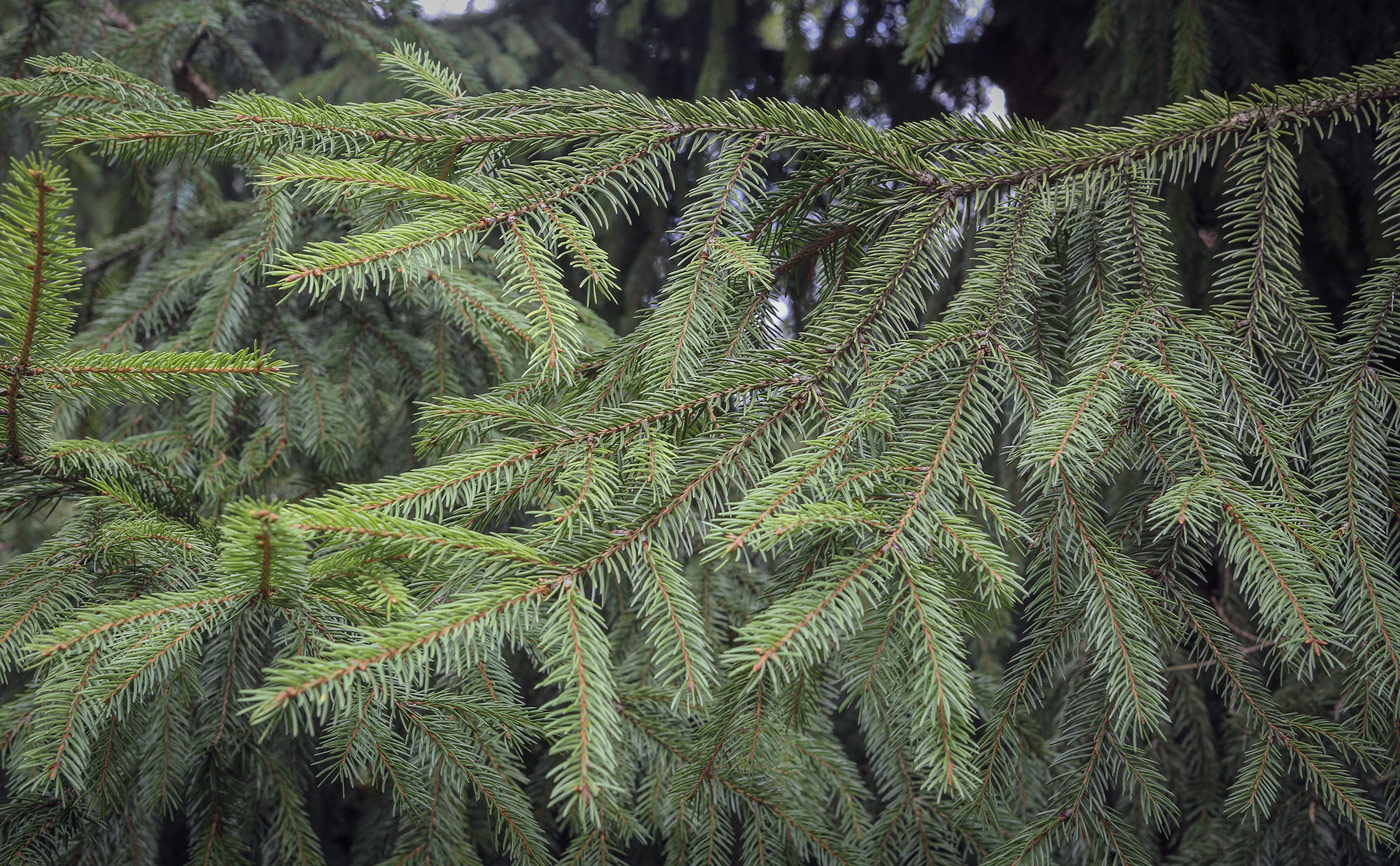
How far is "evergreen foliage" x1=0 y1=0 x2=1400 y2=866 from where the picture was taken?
32.0 inches

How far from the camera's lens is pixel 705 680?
2.59 feet

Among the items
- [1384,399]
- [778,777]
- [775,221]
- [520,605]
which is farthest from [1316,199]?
[520,605]

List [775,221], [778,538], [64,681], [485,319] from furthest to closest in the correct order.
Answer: [485,319] → [775,221] → [64,681] → [778,538]

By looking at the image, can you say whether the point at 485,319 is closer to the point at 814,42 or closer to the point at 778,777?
the point at 778,777

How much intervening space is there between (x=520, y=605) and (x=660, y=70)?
3.23 m

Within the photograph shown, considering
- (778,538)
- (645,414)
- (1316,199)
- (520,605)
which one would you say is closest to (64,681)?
(520,605)

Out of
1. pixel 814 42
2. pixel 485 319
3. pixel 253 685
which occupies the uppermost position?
pixel 814 42

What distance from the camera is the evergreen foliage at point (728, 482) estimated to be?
81cm

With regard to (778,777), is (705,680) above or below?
above

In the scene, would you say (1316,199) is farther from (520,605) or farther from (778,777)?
(520,605)

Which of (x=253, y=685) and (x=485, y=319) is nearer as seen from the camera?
(x=253, y=685)

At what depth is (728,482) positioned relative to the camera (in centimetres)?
99

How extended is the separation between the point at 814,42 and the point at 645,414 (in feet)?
8.82

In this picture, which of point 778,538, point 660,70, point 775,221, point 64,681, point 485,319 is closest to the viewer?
point 778,538
